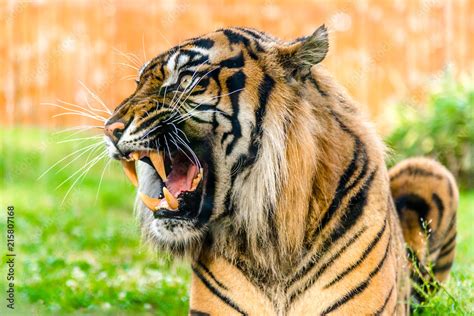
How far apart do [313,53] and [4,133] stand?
421 inches

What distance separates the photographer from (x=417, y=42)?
14.4 metres

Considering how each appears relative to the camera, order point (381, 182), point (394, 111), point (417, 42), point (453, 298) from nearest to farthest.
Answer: point (381, 182) < point (453, 298) < point (394, 111) < point (417, 42)

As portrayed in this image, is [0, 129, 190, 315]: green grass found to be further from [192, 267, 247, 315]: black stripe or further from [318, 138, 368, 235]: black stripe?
[318, 138, 368, 235]: black stripe

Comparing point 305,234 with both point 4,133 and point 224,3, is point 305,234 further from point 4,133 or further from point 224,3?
point 224,3

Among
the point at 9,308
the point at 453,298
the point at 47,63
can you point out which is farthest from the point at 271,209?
the point at 47,63

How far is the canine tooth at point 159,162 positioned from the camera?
358 cm

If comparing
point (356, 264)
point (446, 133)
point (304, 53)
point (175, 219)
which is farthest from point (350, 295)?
point (446, 133)

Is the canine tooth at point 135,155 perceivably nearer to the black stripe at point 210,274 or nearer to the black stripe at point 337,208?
the black stripe at point 210,274

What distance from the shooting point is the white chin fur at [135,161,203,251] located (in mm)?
3572

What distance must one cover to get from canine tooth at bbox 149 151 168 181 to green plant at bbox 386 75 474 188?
26.8 ft

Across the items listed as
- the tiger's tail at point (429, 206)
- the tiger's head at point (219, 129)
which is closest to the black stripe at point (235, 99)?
the tiger's head at point (219, 129)

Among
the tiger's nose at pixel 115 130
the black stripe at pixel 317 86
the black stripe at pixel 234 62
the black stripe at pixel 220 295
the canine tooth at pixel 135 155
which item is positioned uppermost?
the black stripe at pixel 234 62

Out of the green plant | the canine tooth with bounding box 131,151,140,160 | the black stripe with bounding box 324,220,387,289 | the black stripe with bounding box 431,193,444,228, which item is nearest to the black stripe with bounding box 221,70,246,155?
the canine tooth with bounding box 131,151,140,160

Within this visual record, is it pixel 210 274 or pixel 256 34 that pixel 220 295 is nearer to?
pixel 210 274
